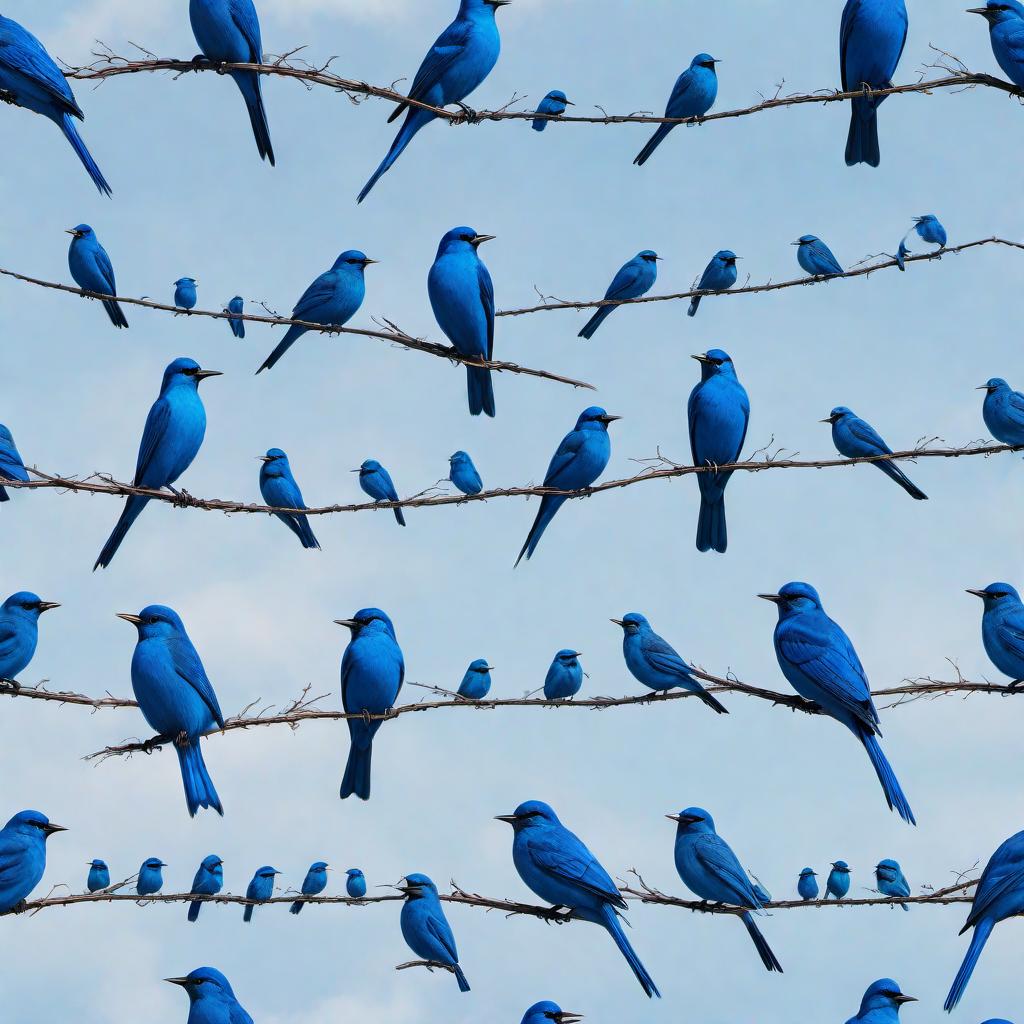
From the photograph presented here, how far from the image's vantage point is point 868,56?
29.7 ft

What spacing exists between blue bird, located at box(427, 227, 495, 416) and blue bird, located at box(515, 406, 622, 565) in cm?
79

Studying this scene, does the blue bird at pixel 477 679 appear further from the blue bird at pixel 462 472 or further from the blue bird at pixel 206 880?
the blue bird at pixel 206 880

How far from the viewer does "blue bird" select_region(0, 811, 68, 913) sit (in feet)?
24.9

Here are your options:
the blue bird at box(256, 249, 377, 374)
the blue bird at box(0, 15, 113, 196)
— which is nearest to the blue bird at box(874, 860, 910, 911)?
the blue bird at box(256, 249, 377, 374)

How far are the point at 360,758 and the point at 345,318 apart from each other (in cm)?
309

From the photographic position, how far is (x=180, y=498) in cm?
671

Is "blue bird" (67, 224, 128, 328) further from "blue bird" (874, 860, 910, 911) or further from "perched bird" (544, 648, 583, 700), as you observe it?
"blue bird" (874, 860, 910, 911)

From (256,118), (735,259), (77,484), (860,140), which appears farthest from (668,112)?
(77,484)

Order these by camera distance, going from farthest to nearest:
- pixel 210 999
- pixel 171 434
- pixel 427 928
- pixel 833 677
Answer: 1. pixel 427 928
2. pixel 171 434
3. pixel 210 999
4. pixel 833 677

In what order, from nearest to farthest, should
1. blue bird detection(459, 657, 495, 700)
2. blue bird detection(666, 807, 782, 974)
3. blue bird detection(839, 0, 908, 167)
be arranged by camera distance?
blue bird detection(666, 807, 782, 974) → blue bird detection(839, 0, 908, 167) → blue bird detection(459, 657, 495, 700)

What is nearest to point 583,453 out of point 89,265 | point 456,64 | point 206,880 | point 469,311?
point 469,311

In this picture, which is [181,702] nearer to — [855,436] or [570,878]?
[570,878]

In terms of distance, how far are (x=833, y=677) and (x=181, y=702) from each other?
9.74 feet

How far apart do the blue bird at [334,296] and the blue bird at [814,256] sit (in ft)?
12.0
